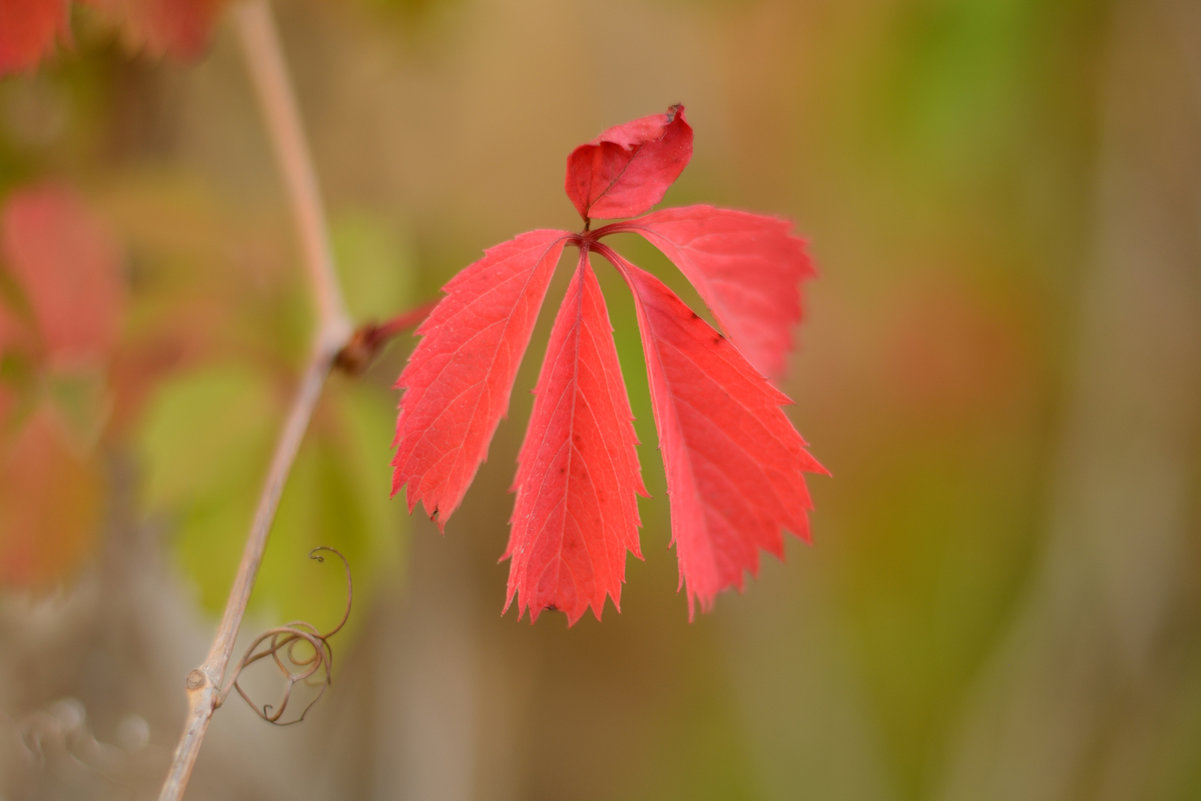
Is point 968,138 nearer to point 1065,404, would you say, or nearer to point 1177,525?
point 1065,404

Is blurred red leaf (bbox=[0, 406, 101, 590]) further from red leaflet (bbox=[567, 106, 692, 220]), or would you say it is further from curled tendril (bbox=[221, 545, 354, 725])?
red leaflet (bbox=[567, 106, 692, 220])

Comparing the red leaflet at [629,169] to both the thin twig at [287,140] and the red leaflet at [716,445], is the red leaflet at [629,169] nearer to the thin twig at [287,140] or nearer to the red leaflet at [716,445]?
the red leaflet at [716,445]

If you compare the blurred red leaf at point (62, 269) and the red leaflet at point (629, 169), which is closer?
the red leaflet at point (629, 169)

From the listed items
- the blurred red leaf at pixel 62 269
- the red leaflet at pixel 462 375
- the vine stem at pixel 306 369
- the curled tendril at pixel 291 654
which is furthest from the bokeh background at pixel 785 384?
the red leaflet at pixel 462 375

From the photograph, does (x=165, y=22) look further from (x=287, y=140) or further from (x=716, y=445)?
(x=716, y=445)

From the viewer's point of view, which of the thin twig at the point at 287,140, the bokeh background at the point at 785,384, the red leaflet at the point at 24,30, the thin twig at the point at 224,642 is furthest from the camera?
the bokeh background at the point at 785,384

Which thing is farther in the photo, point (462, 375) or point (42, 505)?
point (42, 505)

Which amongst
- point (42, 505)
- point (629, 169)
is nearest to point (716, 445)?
point (629, 169)
